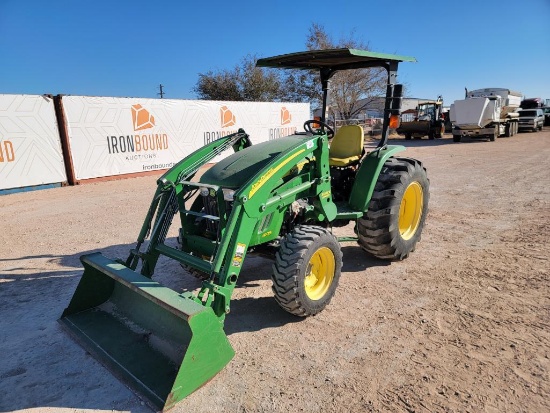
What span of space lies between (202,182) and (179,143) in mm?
10478

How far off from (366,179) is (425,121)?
71.3 ft

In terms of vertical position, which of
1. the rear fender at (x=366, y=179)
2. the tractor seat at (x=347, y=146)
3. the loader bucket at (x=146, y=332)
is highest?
the tractor seat at (x=347, y=146)

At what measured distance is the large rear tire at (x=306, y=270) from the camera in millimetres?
3162

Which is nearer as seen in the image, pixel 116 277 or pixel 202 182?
pixel 116 277

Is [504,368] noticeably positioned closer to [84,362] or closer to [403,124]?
[84,362]

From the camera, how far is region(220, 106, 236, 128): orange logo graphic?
49.0 ft

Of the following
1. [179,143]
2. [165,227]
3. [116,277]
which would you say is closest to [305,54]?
Answer: [165,227]

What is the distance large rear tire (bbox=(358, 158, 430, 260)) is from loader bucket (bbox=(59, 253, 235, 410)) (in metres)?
2.25

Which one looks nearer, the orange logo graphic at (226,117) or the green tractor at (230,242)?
the green tractor at (230,242)

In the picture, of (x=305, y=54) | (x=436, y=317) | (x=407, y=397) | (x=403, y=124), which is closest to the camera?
(x=407, y=397)

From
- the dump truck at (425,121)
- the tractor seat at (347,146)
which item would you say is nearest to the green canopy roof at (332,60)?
the tractor seat at (347,146)

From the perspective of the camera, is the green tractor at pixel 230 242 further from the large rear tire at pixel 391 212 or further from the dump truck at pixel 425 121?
the dump truck at pixel 425 121

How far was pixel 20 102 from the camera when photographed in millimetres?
10211

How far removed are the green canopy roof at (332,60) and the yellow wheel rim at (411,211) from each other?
1.58m
